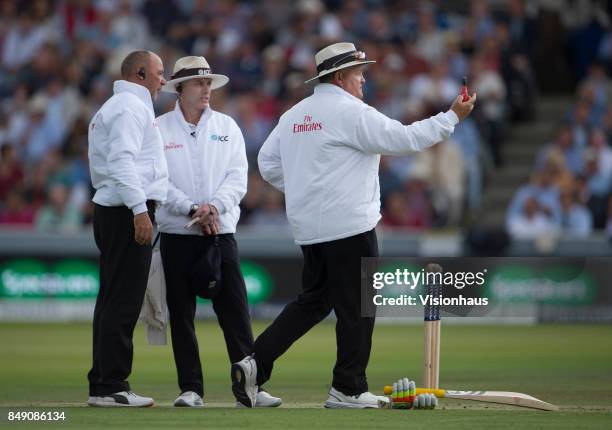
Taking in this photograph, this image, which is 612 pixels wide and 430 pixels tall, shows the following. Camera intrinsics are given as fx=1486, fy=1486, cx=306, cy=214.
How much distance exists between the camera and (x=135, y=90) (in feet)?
35.4

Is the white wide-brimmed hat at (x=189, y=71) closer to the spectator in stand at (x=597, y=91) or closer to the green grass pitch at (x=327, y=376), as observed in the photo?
the green grass pitch at (x=327, y=376)

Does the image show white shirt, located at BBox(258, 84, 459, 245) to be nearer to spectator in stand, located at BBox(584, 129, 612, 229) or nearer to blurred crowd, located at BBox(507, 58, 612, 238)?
blurred crowd, located at BBox(507, 58, 612, 238)

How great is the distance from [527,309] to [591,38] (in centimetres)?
757

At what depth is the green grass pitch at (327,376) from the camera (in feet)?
31.6

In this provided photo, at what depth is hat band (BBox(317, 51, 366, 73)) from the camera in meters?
10.6

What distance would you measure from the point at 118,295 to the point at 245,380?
3.60 ft

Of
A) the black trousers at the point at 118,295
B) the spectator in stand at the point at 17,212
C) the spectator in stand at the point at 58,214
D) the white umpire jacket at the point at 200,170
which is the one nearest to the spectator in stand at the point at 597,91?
the spectator in stand at the point at 58,214

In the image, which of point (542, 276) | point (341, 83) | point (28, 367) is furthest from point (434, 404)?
point (542, 276)

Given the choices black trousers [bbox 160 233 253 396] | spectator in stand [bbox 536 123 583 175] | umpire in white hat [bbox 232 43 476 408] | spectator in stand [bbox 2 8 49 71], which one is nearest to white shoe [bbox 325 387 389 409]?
umpire in white hat [bbox 232 43 476 408]

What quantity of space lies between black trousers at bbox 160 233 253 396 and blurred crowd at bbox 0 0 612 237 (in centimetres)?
1160

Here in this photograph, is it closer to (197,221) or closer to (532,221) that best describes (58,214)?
(532,221)

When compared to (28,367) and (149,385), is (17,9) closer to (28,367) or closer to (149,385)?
(28,367)

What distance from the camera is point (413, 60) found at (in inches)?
989

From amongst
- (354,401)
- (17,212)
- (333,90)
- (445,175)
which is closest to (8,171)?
(17,212)
